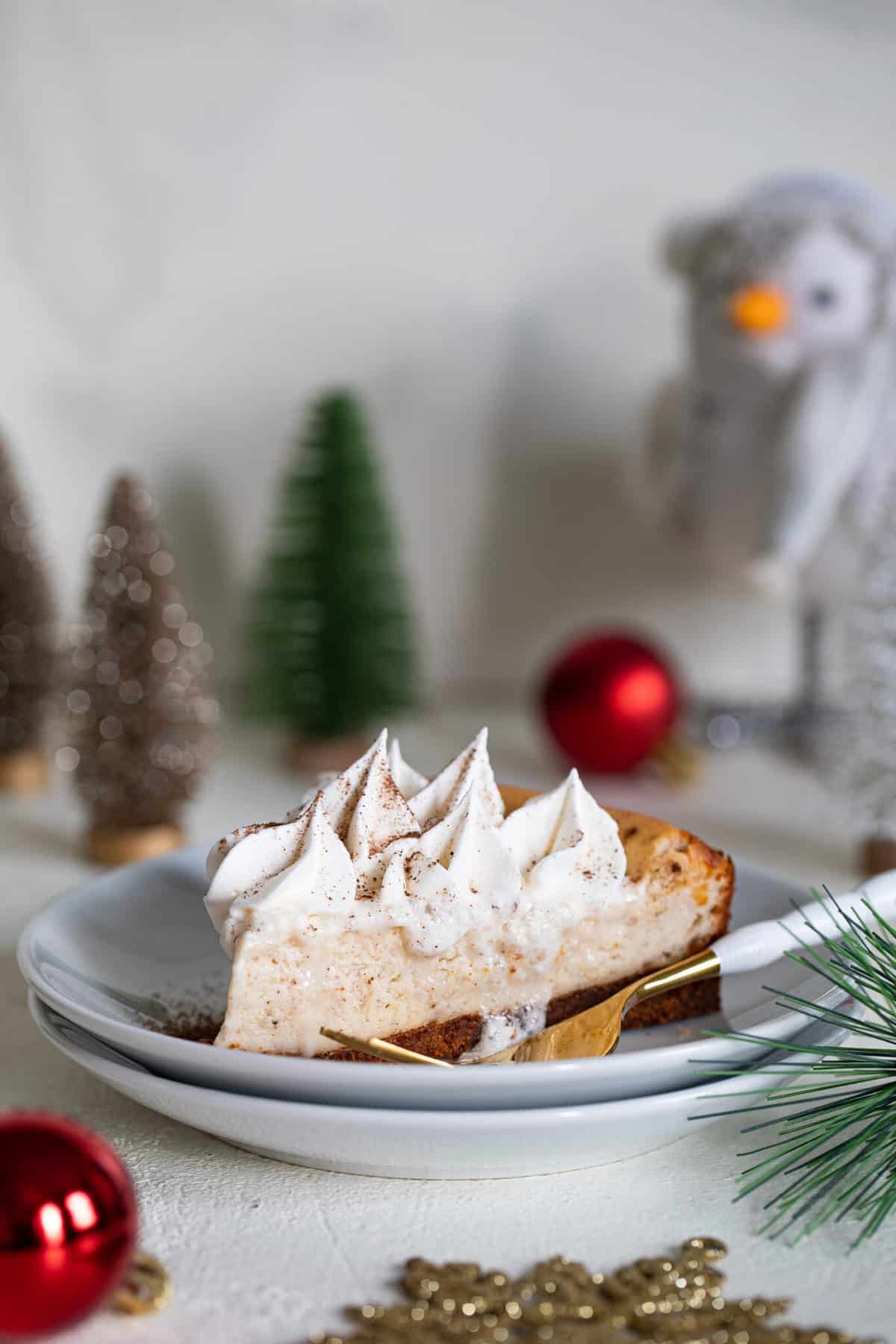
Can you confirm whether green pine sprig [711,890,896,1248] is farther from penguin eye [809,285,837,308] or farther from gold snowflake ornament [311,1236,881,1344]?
penguin eye [809,285,837,308]

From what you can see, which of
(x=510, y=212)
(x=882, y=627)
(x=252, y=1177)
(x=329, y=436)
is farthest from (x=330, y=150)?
(x=252, y=1177)

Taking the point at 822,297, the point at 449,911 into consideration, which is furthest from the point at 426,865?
the point at 822,297

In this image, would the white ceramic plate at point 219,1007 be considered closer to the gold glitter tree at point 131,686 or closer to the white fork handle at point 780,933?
the white fork handle at point 780,933

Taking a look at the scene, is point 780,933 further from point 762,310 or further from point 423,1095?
point 762,310

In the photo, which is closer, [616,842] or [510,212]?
[616,842]

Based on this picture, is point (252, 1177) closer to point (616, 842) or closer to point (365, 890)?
point (365, 890)

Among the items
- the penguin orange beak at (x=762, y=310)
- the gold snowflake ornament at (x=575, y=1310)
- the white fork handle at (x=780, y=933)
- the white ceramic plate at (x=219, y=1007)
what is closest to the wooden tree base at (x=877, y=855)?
the white ceramic plate at (x=219, y=1007)
